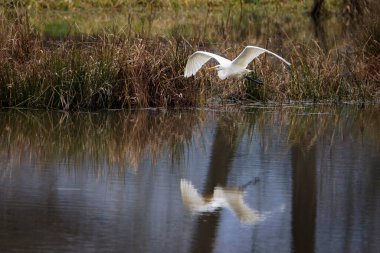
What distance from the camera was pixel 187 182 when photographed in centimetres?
859

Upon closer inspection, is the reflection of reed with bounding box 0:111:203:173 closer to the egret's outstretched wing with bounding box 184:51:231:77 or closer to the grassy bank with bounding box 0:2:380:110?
the grassy bank with bounding box 0:2:380:110

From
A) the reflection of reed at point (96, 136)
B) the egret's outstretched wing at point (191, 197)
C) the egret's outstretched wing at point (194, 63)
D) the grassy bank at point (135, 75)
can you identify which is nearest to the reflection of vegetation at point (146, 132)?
the reflection of reed at point (96, 136)

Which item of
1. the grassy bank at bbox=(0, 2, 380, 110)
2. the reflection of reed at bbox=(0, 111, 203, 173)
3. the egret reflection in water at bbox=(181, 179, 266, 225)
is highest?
the grassy bank at bbox=(0, 2, 380, 110)

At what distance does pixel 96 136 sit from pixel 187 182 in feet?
8.92

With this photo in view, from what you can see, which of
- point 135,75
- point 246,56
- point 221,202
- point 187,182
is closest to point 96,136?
point 135,75

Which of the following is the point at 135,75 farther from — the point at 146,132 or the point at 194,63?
the point at 146,132

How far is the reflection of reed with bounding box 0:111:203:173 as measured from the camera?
32.0ft

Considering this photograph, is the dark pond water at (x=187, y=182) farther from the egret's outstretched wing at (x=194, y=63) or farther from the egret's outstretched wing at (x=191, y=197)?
the egret's outstretched wing at (x=194, y=63)

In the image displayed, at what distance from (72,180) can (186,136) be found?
3016 mm

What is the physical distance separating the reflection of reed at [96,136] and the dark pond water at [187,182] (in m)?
0.01

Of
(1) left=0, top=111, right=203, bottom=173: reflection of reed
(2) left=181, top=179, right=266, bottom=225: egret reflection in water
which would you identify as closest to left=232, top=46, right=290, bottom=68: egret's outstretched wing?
(1) left=0, top=111, right=203, bottom=173: reflection of reed

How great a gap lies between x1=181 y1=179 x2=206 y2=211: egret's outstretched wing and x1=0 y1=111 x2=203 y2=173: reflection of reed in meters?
1.02

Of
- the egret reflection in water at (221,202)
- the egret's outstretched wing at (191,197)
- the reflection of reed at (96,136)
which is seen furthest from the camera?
the reflection of reed at (96,136)

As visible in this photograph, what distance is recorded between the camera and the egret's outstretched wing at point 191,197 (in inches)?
302
